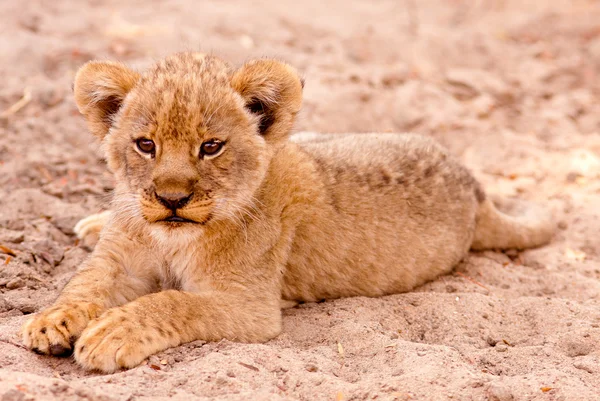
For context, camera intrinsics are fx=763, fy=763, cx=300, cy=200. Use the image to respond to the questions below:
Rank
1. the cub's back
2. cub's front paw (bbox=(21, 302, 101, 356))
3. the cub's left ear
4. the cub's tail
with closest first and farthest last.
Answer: cub's front paw (bbox=(21, 302, 101, 356))
the cub's left ear
the cub's back
the cub's tail


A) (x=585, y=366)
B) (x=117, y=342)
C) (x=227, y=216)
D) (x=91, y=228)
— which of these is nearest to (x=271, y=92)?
(x=227, y=216)

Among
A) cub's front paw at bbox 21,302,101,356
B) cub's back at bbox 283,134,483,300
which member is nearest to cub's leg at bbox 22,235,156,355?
cub's front paw at bbox 21,302,101,356

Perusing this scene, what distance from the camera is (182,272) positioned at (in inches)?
190

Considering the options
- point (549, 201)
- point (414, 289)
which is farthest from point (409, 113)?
point (414, 289)

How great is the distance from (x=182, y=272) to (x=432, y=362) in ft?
5.44

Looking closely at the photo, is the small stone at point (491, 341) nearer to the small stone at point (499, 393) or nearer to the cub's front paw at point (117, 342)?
the small stone at point (499, 393)

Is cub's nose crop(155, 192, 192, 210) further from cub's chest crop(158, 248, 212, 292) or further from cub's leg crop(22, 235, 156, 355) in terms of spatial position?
cub's leg crop(22, 235, 156, 355)

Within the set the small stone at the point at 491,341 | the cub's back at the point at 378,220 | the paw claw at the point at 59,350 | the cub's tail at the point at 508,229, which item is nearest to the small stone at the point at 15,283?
the paw claw at the point at 59,350

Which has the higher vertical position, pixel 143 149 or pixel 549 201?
pixel 143 149

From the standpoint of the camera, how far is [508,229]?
6.26 m

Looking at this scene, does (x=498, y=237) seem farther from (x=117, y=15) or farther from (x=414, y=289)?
(x=117, y=15)

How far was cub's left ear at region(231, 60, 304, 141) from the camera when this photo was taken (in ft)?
15.2

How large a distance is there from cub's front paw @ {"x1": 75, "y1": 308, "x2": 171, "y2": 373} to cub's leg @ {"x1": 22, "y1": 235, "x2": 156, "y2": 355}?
163mm

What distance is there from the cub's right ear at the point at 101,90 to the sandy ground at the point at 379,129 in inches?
45.9
